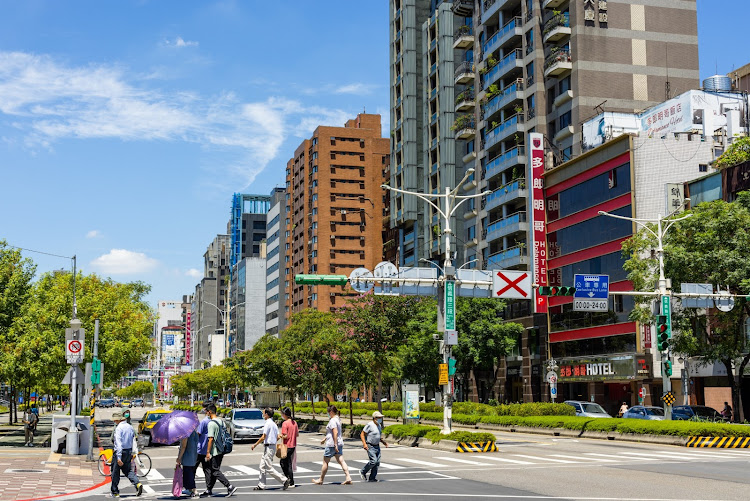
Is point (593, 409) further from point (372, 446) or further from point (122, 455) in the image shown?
point (122, 455)

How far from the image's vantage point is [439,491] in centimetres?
1862

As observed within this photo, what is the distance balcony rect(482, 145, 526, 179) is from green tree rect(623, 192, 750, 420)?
30.6 metres

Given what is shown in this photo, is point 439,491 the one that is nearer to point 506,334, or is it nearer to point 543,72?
point 506,334

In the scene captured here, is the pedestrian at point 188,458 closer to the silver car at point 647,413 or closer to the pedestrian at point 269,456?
the pedestrian at point 269,456

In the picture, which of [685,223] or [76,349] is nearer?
[76,349]

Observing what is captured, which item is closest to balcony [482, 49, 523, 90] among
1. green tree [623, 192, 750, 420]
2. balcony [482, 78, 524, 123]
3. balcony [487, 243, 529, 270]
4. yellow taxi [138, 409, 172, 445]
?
balcony [482, 78, 524, 123]

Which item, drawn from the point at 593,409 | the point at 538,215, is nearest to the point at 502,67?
the point at 538,215

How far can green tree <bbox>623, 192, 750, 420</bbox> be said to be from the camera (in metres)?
41.5

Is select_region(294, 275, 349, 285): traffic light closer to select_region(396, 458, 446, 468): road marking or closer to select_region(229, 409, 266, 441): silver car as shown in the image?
select_region(396, 458, 446, 468): road marking

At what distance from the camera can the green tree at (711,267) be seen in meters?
41.5

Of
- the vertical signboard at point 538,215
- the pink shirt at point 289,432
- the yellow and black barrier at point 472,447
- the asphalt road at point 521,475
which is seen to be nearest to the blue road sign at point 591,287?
the asphalt road at point 521,475

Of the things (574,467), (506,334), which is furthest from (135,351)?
(574,467)

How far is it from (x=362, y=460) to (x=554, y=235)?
Result: 1800 inches

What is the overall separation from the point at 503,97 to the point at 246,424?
154ft
